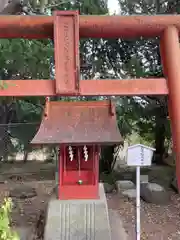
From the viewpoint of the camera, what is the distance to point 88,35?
3.26 metres

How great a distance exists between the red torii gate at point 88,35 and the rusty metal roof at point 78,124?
2.46 meters

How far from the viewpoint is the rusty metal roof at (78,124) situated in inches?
224

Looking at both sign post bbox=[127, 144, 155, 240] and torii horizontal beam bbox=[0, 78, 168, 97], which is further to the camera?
sign post bbox=[127, 144, 155, 240]

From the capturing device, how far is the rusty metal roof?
569 cm

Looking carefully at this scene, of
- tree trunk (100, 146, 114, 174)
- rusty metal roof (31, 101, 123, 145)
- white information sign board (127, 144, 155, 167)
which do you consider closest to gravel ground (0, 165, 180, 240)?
rusty metal roof (31, 101, 123, 145)

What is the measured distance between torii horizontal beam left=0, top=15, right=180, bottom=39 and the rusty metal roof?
2.64 m

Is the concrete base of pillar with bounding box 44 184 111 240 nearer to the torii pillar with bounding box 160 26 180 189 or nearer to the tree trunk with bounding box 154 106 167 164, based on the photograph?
the torii pillar with bounding box 160 26 180 189

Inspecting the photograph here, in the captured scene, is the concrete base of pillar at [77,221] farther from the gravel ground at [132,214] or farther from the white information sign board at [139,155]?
the white information sign board at [139,155]

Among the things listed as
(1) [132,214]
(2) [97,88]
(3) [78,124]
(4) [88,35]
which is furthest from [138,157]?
(1) [132,214]

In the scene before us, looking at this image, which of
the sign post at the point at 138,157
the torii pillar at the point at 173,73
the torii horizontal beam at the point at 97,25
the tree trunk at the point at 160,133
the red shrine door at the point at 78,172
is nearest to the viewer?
the torii pillar at the point at 173,73

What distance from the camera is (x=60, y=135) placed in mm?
5820

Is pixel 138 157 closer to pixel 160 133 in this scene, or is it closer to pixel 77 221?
pixel 77 221

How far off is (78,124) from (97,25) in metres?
3.07

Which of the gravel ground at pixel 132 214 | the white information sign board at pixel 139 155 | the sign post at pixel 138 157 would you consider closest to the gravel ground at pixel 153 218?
the gravel ground at pixel 132 214
